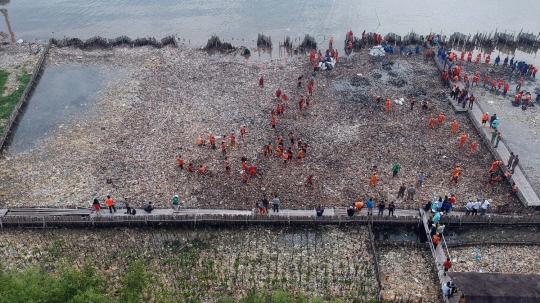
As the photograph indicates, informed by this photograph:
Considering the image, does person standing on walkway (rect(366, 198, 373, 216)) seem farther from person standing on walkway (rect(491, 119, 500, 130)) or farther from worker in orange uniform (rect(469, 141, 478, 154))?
person standing on walkway (rect(491, 119, 500, 130))

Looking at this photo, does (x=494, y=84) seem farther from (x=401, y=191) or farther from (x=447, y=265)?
(x=447, y=265)

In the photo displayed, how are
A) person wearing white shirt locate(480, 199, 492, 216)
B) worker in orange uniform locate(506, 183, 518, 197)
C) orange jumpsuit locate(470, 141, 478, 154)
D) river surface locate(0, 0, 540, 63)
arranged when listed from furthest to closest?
river surface locate(0, 0, 540, 63) → orange jumpsuit locate(470, 141, 478, 154) → worker in orange uniform locate(506, 183, 518, 197) → person wearing white shirt locate(480, 199, 492, 216)

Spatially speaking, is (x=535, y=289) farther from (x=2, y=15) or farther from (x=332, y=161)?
(x=2, y=15)

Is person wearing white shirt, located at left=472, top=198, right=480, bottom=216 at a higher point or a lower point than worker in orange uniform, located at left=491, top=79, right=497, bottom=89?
lower

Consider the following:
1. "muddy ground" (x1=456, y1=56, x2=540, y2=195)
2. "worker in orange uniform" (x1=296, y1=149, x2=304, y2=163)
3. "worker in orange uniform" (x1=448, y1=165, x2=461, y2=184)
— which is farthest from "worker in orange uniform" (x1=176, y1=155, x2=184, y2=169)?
"muddy ground" (x1=456, y1=56, x2=540, y2=195)

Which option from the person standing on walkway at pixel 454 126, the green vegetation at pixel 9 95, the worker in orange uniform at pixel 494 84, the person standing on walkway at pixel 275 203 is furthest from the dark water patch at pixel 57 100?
the worker in orange uniform at pixel 494 84

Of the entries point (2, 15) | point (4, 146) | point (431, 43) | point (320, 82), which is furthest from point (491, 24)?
point (2, 15)

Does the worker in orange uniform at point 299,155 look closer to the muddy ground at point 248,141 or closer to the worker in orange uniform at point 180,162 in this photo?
the muddy ground at point 248,141
